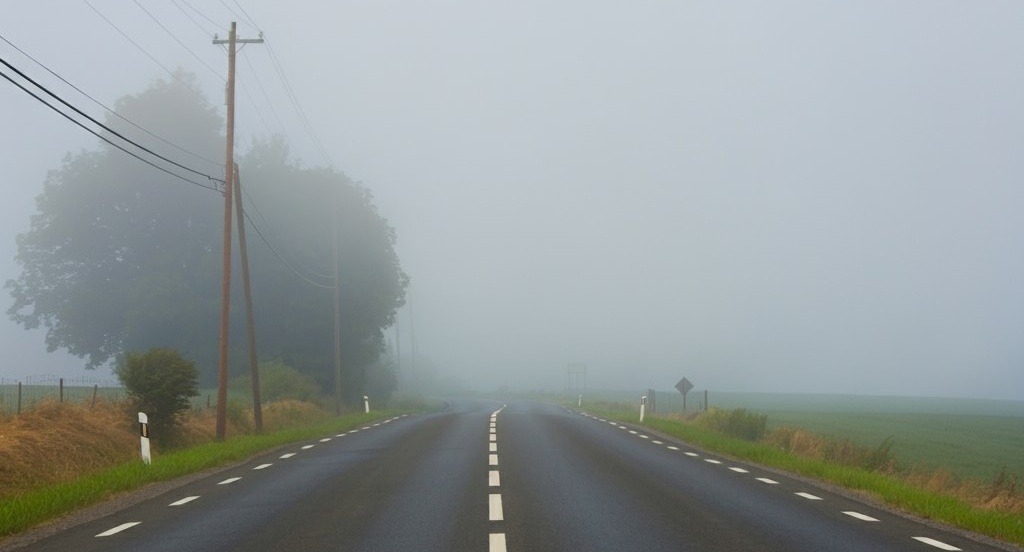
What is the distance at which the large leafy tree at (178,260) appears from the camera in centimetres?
5441

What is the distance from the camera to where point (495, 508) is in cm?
1098

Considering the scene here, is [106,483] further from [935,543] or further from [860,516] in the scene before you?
[935,543]

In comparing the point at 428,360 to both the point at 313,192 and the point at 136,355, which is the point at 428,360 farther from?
the point at 136,355

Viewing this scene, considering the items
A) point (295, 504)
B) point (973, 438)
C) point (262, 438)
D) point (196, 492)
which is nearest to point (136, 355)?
point (262, 438)

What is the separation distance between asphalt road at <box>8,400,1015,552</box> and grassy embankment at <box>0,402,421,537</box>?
84 centimetres

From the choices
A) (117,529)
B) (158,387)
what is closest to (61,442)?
(158,387)

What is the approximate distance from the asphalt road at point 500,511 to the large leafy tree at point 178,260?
123 feet

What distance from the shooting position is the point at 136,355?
23.2 m

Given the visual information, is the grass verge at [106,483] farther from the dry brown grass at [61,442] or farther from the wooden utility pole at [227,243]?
the wooden utility pole at [227,243]

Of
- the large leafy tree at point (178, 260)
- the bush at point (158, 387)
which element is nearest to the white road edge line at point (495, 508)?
the bush at point (158, 387)

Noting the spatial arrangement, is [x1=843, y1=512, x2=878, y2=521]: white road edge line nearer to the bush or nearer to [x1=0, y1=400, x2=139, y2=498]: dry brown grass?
[x1=0, y1=400, x2=139, y2=498]: dry brown grass

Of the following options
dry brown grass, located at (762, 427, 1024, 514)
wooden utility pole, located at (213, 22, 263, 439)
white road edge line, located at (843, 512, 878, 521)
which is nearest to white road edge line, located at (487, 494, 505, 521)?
white road edge line, located at (843, 512, 878, 521)

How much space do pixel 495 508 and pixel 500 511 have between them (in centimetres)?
25

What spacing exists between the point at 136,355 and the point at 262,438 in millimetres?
3638
